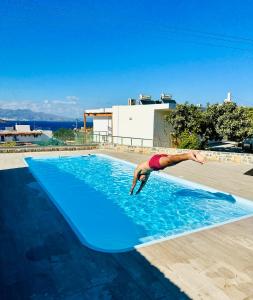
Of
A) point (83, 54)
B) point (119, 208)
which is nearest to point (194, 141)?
point (119, 208)

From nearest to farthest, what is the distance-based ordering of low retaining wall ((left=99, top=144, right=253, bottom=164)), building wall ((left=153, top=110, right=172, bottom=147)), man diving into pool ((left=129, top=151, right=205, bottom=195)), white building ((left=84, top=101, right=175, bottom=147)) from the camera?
man diving into pool ((left=129, top=151, right=205, bottom=195)) → low retaining wall ((left=99, top=144, right=253, bottom=164)) → white building ((left=84, top=101, right=175, bottom=147)) → building wall ((left=153, top=110, right=172, bottom=147))

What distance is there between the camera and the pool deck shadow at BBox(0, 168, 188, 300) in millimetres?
3467

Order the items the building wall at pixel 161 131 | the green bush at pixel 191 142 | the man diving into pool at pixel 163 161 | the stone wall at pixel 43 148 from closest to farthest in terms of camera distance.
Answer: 1. the man diving into pool at pixel 163 161
2. the green bush at pixel 191 142
3. the stone wall at pixel 43 148
4. the building wall at pixel 161 131

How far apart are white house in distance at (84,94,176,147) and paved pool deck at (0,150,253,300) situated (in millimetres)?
13704

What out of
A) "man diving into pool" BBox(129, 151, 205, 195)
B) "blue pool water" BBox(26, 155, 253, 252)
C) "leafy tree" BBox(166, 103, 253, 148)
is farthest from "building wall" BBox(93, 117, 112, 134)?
"man diving into pool" BBox(129, 151, 205, 195)

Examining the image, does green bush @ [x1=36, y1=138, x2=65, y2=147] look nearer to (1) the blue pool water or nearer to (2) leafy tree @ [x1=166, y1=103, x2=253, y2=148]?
(1) the blue pool water

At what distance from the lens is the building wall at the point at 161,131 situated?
64.7ft

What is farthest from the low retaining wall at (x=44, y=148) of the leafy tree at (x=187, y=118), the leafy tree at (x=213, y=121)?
the leafy tree at (x=187, y=118)

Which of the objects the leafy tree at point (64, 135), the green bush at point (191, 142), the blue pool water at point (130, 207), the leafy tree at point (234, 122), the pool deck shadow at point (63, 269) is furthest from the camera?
the leafy tree at point (64, 135)

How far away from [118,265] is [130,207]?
4579 millimetres

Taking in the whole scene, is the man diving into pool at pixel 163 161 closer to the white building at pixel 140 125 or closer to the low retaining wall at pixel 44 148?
the white building at pixel 140 125

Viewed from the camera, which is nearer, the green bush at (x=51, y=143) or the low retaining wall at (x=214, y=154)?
the low retaining wall at (x=214, y=154)

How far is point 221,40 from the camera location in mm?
19344

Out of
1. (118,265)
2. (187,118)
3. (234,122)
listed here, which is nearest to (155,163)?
(118,265)
